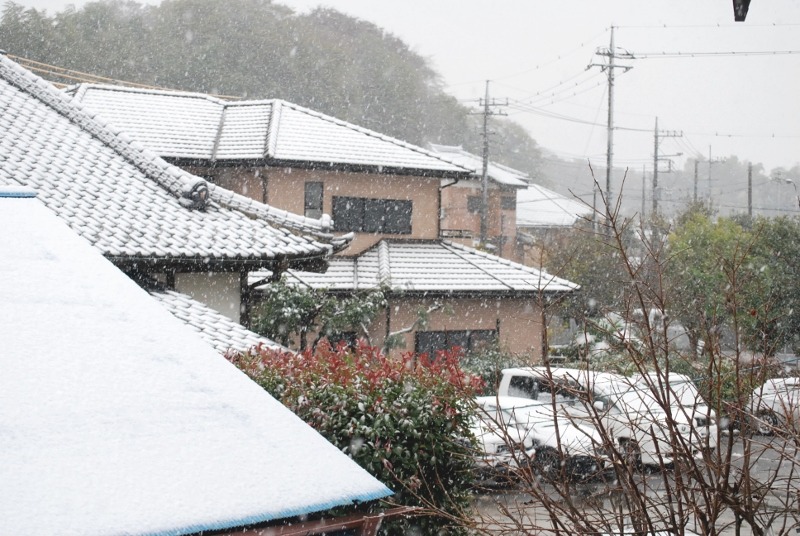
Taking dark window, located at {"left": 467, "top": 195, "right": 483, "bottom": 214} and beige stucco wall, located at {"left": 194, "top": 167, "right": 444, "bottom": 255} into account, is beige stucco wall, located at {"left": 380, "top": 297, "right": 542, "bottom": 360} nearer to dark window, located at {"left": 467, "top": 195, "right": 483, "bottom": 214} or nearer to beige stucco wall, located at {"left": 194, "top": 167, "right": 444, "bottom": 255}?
beige stucco wall, located at {"left": 194, "top": 167, "right": 444, "bottom": 255}

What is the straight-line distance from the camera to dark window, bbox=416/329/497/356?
18.9 m

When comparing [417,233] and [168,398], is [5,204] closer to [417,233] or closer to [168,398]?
[168,398]

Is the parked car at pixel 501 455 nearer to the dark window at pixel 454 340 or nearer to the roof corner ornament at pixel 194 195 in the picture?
the roof corner ornament at pixel 194 195

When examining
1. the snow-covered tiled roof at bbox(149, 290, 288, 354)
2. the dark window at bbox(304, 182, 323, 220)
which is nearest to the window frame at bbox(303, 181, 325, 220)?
the dark window at bbox(304, 182, 323, 220)

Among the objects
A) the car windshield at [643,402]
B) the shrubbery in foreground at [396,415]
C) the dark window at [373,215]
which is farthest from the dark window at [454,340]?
the shrubbery in foreground at [396,415]

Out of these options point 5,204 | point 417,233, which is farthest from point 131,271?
point 417,233

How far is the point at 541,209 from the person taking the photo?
45.9m

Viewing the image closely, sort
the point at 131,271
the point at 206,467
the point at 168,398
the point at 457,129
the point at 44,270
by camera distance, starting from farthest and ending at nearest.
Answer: the point at 457,129
the point at 131,271
the point at 44,270
the point at 168,398
the point at 206,467

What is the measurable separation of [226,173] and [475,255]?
685cm

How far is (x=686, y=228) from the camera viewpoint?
2786 cm

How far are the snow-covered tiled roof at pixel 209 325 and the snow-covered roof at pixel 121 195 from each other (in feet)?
1.71

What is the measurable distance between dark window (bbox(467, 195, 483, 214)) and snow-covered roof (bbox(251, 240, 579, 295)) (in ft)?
54.6

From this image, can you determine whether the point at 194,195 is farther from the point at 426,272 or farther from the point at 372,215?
the point at 372,215

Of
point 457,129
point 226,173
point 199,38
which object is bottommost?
point 226,173
